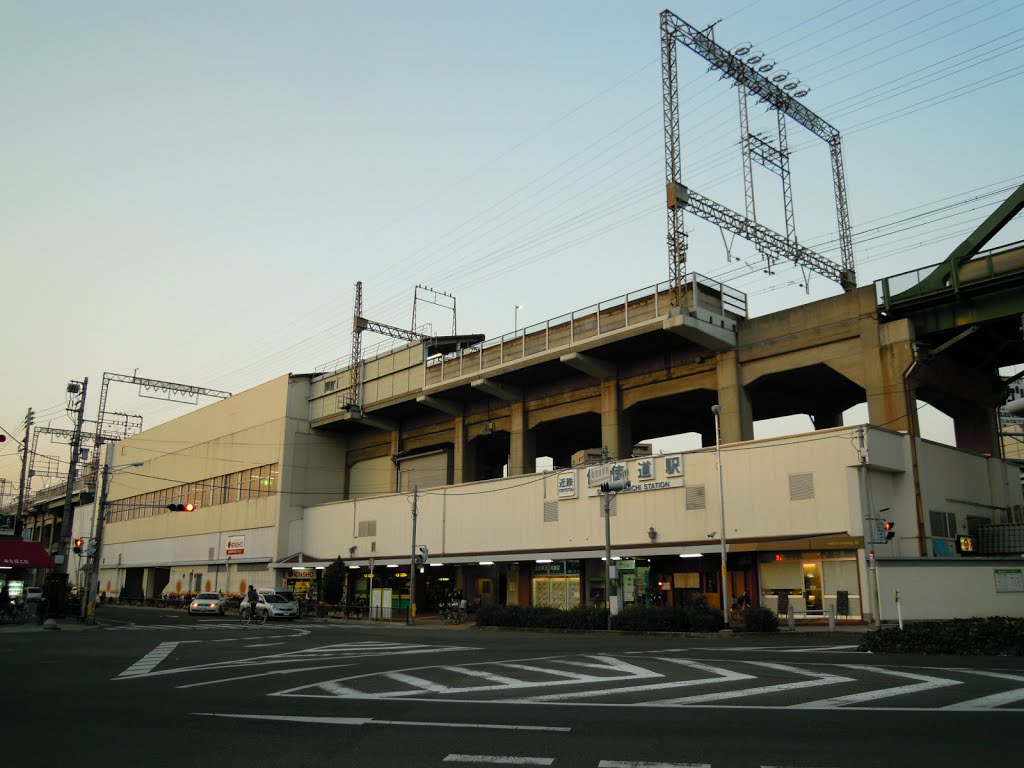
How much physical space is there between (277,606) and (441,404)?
16266 mm

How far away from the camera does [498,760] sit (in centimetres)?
838

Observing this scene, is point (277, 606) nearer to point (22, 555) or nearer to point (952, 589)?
point (22, 555)

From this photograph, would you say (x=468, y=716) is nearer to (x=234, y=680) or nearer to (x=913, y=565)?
(x=234, y=680)

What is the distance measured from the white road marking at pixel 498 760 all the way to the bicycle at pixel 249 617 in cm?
3654

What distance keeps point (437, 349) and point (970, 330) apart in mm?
33773

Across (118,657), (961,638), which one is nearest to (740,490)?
(961,638)

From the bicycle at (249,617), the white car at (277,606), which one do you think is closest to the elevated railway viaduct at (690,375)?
the white car at (277,606)

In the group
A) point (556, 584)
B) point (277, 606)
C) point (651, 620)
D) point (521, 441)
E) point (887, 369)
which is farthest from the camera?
point (521, 441)

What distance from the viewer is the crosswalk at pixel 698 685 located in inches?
460

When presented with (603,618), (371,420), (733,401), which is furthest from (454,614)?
(371,420)

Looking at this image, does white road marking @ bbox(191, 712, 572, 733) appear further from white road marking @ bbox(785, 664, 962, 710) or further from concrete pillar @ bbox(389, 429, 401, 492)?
concrete pillar @ bbox(389, 429, 401, 492)

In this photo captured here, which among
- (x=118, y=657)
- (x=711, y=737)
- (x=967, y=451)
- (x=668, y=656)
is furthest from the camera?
(x=967, y=451)

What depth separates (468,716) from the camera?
11164mm

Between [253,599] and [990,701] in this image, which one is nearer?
[990,701]
